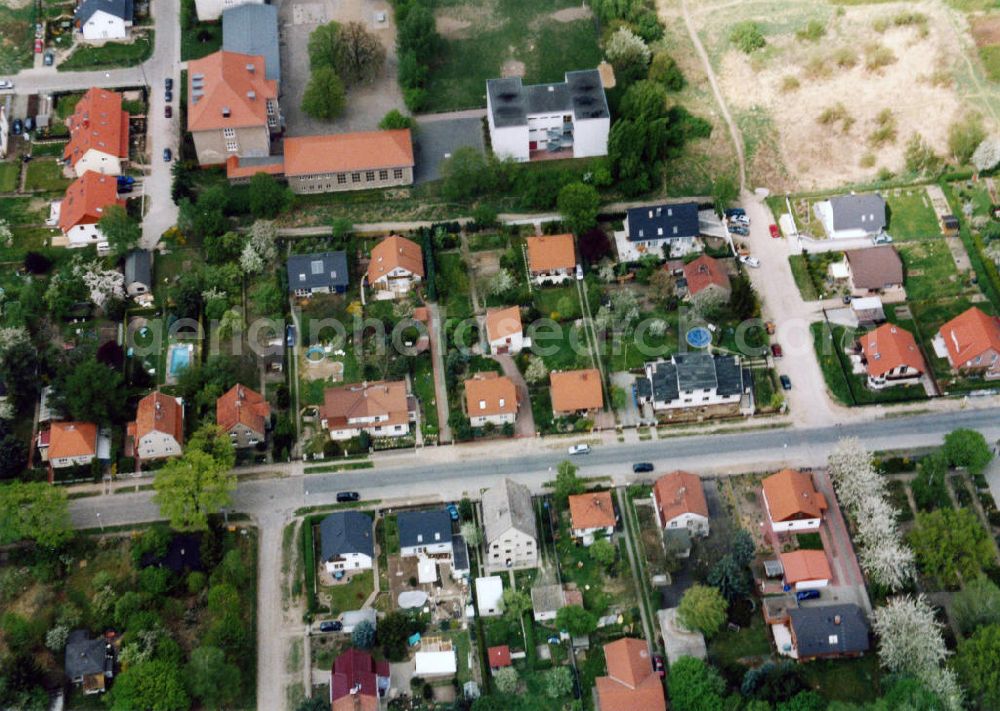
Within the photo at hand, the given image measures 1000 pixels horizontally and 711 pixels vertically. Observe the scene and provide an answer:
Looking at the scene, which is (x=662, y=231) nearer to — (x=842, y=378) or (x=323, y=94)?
(x=842, y=378)

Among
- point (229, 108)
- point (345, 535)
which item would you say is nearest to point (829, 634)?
point (345, 535)

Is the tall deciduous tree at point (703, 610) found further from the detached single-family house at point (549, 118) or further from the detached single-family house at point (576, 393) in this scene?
the detached single-family house at point (549, 118)

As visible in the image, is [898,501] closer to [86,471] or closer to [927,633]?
[927,633]

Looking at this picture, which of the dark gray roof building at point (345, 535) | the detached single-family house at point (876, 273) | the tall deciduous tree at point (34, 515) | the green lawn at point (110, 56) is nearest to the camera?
the dark gray roof building at point (345, 535)

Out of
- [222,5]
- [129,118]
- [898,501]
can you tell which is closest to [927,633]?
[898,501]

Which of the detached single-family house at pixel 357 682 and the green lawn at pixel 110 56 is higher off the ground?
the green lawn at pixel 110 56

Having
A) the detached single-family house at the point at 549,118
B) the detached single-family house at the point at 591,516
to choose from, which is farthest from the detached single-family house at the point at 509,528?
the detached single-family house at the point at 549,118
